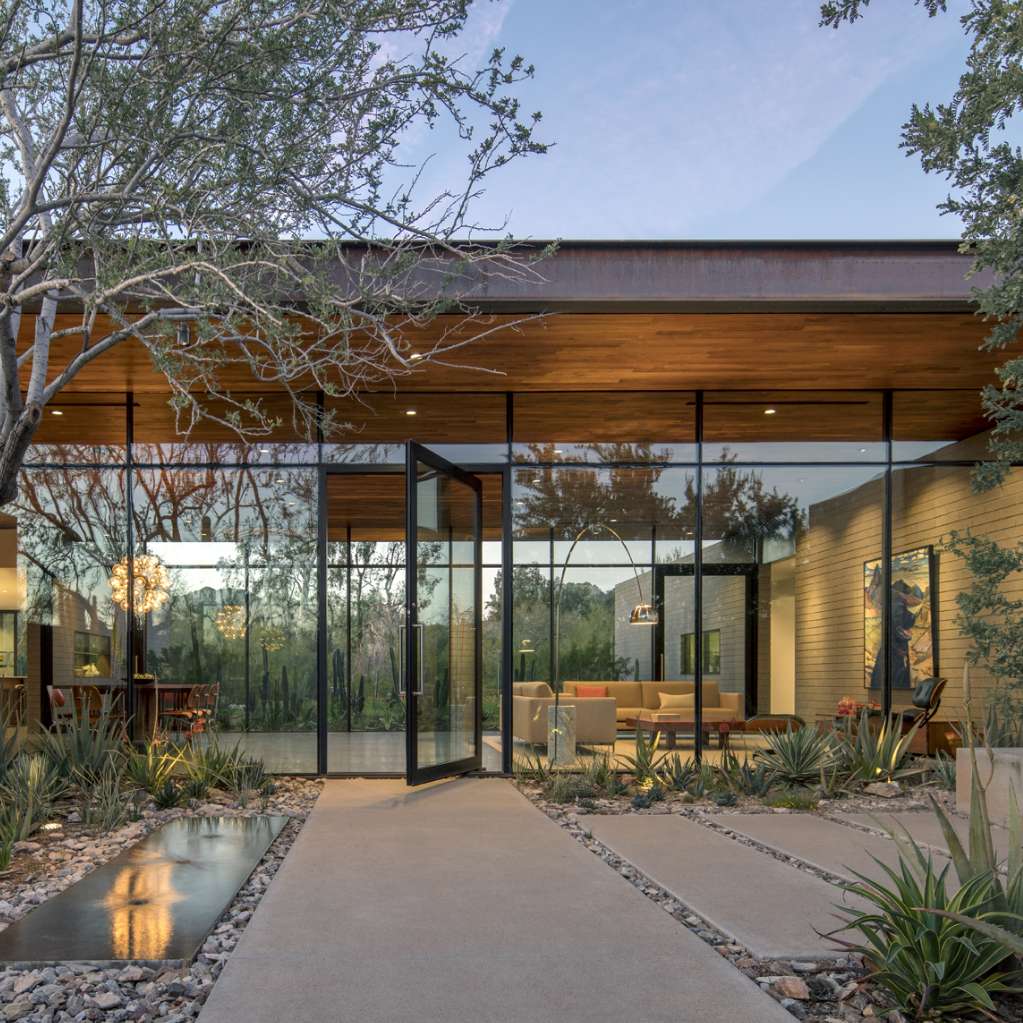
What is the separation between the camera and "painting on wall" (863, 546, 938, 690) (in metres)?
9.38

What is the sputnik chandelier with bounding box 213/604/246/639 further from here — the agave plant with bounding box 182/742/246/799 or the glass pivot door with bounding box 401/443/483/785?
the glass pivot door with bounding box 401/443/483/785

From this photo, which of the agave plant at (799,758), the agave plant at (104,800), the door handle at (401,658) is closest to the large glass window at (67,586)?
the agave plant at (104,800)

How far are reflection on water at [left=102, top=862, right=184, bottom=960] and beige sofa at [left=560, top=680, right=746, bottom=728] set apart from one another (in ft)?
15.3

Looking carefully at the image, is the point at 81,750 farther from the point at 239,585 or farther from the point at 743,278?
the point at 743,278

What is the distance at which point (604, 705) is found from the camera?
29.9 feet

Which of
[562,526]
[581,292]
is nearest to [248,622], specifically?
[562,526]

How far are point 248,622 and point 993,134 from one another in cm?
667

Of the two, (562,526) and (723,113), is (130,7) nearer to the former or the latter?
(562,526)

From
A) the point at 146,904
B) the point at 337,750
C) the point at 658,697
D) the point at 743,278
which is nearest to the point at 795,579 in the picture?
the point at 658,697

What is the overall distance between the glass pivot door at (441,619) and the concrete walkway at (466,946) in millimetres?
2371

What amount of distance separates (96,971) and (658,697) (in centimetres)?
620

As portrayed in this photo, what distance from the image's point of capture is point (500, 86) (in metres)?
4.68

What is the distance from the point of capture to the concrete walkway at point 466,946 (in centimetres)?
312

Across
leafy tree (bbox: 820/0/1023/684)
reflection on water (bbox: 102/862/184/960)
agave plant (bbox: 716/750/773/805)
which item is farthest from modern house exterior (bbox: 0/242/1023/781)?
leafy tree (bbox: 820/0/1023/684)
